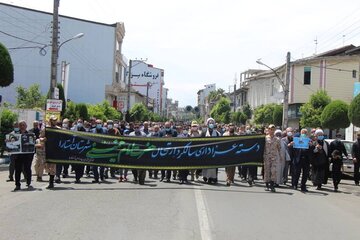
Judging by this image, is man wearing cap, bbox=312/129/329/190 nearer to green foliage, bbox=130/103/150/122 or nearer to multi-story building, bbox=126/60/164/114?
green foliage, bbox=130/103/150/122

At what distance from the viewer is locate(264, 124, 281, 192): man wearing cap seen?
14484mm

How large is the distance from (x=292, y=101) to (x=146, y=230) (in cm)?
5293

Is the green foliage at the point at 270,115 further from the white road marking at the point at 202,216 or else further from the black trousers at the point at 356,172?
the white road marking at the point at 202,216

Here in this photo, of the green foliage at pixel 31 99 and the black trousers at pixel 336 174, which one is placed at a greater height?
the green foliage at pixel 31 99

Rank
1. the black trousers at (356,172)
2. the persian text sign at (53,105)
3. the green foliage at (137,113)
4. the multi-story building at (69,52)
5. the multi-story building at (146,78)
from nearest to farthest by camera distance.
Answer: the black trousers at (356,172) → the persian text sign at (53,105) → the multi-story building at (69,52) → the green foliage at (137,113) → the multi-story building at (146,78)

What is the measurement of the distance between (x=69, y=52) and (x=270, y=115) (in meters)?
26.1

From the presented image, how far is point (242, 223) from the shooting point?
30.7ft

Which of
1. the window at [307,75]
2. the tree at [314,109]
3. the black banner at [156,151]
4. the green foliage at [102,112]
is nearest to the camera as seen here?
the black banner at [156,151]

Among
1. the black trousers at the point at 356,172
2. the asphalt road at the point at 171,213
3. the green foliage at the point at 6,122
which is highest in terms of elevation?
the green foliage at the point at 6,122

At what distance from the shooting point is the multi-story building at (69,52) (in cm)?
5900

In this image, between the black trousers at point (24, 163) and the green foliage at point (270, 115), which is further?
the green foliage at point (270, 115)

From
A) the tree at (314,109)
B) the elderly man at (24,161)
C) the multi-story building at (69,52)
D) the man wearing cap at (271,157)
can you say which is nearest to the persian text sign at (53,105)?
the elderly man at (24,161)

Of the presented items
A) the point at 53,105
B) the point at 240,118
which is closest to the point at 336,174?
the point at 53,105

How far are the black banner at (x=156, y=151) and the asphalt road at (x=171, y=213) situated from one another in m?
0.74
